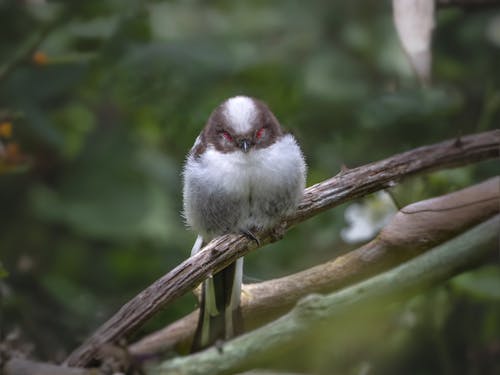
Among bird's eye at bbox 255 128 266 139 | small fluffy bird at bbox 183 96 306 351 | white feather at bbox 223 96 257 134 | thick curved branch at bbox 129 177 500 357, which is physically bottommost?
thick curved branch at bbox 129 177 500 357

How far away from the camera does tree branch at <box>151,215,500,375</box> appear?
84.4 inches

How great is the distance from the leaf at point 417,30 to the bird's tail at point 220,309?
983 mm

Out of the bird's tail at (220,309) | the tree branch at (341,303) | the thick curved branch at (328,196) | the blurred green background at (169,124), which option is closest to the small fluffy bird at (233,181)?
the bird's tail at (220,309)

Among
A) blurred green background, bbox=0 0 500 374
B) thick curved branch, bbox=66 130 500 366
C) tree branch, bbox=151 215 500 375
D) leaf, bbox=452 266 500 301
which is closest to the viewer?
thick curved branch, bbox=66 130 500 366

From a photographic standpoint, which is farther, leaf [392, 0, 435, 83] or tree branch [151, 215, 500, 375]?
leaf [392, 0, 435, 83]

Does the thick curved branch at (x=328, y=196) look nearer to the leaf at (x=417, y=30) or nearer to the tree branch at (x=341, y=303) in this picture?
the tree branch at (x=341, y=303)

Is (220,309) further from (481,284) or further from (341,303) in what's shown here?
(481,284)

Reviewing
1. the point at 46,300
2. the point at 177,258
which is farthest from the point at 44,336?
the point at 177,258

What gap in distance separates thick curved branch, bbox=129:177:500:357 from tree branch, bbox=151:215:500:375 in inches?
4.2

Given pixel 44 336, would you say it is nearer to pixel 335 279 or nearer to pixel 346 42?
pixel 335 279

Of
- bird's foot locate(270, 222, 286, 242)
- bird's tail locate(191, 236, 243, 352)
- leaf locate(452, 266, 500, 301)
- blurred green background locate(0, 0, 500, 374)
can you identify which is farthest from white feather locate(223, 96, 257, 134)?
leaf locate(452, 266, 500, 301)

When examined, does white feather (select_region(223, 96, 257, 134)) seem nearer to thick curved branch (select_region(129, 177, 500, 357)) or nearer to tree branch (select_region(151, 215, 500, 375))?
thick curved branch (select_region(129, 177, 500, 357))

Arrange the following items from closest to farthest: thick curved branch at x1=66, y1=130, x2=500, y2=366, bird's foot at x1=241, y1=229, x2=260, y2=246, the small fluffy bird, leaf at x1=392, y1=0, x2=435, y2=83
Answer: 1. thick curved branch at x1=66, y1=130, x2=500, y2=366
2. leaf at x1=392, y1=0, x2=435, y2=83
3. bird's foot at x1=241, y1=229, x2=260, y2=246
4. the small fluffy bird

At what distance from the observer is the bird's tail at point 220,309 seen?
2.85m
